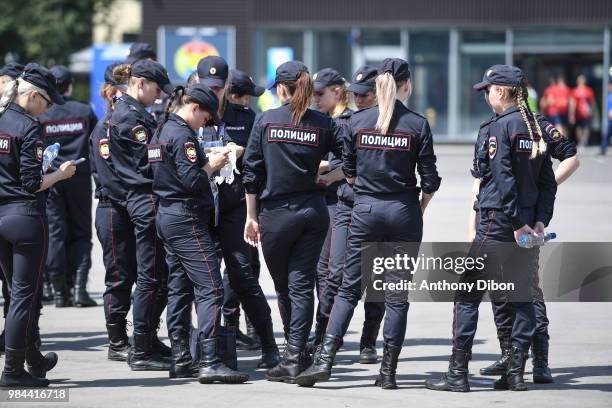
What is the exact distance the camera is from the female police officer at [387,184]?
6859mm

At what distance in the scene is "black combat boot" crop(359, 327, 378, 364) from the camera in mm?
7875

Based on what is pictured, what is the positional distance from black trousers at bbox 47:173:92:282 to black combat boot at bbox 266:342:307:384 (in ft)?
12.2

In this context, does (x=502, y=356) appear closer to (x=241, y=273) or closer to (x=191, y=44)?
(x=241, y=273)

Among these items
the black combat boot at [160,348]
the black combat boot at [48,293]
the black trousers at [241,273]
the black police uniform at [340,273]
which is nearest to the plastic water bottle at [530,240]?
the black police uniform at [340,273]

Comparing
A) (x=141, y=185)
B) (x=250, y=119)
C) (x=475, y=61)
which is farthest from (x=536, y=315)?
(x=475, y=61)

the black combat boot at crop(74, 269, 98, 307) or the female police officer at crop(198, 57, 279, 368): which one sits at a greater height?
the female police officer at crop(198, 57, 279, 368)

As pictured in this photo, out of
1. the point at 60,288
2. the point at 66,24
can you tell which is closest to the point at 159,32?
the point at 66,24

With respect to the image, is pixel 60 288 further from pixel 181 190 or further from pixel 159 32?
pixel 159 32

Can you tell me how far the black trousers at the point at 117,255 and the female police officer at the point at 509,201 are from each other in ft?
7.69

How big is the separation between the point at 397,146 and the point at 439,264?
88 centimetres

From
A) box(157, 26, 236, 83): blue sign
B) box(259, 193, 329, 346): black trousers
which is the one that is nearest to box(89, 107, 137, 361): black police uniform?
box(259, 193, 329, 346): black trousers

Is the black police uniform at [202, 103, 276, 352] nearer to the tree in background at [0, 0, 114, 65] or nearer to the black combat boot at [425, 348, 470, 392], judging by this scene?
the black combat boot at [425, 348, 470, 392]

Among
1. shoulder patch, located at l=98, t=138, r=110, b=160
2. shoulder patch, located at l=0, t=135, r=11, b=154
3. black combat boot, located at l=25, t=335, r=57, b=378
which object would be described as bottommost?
black combat boot, located at l=25, t=335, r=57, b=378

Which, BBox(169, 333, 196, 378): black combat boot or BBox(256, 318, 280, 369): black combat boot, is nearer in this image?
BBox(169, 333, 196, 378): black combat boot
